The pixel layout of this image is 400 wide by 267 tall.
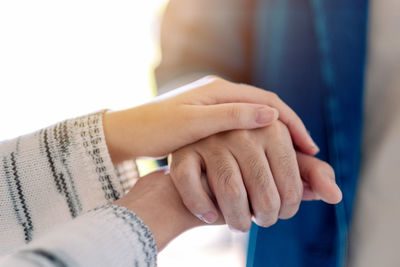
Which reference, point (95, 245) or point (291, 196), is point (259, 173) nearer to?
point (291, 196)

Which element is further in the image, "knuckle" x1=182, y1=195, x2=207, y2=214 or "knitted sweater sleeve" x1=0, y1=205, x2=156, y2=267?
"knuckle" x1=182, y1=195, x2=207, y2=214

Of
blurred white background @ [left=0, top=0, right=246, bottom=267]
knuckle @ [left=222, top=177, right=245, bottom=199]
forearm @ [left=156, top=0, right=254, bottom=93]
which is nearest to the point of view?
knuckle @ [left=222, top=177, right=245, bottom=199]

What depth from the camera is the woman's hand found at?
567mm

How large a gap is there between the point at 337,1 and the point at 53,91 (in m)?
0.85

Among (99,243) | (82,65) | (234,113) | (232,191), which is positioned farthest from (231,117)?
(82,65)

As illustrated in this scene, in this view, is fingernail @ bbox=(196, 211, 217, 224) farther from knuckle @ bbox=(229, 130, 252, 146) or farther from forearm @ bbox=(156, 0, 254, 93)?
forearm @ bbox=(156, 0, 254, 93)

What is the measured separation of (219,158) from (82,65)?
71cm

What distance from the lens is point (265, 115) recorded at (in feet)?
1.85

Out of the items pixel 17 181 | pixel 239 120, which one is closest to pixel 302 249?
pixel 239 120

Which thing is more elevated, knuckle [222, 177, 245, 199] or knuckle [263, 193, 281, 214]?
knuckle [222, 177, 245, 199]

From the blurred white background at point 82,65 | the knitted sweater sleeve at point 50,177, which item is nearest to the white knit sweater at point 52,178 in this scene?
the knitted sweater sleeve at point 50,177

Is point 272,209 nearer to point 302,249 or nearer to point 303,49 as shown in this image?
point 302,249

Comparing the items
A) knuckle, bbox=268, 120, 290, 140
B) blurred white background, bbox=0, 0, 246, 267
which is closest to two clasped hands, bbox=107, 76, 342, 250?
knuckle, bbox=268, 120, 290, 140

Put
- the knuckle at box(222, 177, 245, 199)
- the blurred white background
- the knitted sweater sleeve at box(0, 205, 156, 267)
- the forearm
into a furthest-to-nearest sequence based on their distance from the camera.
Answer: the blurred white background, the forearm, the knuckle at box(222, 177, 245, 199), the knitted sweater sleeve at box(0, 205, 156, 267)
